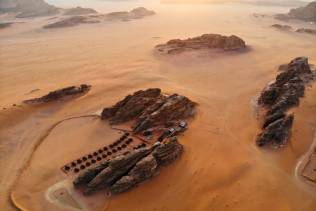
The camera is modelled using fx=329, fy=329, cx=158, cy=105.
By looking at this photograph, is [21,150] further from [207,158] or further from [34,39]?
[34,39]

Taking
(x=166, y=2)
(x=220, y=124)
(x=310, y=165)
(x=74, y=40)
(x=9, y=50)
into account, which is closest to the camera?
(x=310, y=165)

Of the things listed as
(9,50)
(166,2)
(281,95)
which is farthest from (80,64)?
(166,2)

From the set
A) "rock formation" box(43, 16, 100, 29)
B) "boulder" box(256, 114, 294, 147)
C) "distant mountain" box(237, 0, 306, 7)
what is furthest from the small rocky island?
"distant mountain" box(237, 0, 306, 7)

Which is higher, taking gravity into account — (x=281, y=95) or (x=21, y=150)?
(x=281, y=95)

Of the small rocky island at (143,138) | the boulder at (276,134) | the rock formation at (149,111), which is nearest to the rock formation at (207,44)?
the small rocky island at (143,138)

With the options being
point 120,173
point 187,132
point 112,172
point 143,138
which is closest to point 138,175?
point 120,173
